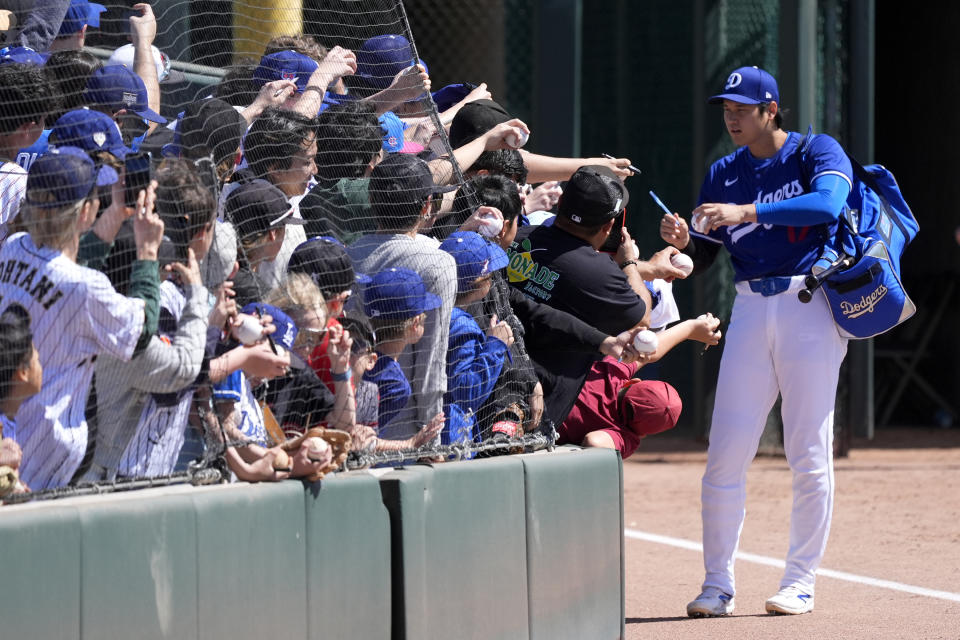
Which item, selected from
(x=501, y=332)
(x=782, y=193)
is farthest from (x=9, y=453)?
(x=782, y=193)

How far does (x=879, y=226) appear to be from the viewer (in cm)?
546

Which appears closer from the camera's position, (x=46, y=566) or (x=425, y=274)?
(x=46, y=566)

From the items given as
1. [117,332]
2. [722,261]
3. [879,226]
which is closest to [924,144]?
[722,261]

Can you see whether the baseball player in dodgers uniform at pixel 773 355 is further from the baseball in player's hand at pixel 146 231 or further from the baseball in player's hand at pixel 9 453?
the baseball in player's hand at pixel 9 453

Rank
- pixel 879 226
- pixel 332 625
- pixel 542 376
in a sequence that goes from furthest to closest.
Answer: pixel 879 226
pixel 542 376
pixel 332 625

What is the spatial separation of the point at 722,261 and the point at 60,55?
747 centimetres

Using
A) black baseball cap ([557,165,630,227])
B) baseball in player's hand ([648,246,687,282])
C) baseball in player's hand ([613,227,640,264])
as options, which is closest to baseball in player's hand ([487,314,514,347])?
black baseball cap ([557,165,630,227])

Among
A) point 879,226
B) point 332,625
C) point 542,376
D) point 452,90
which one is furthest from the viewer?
point 452,90

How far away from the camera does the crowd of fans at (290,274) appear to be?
3057 millimetres

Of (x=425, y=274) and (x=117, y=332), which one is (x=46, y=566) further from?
(x=425, y=274)

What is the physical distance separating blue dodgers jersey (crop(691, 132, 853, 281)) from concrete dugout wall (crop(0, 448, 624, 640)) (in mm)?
1245

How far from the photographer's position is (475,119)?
17.1 feet

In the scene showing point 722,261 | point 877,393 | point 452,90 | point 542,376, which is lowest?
point 877,393

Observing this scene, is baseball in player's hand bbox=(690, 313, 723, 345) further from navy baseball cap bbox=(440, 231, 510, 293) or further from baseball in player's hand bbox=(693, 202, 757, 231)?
navy baseball cap bbox=(440, 231, 510, 293)
